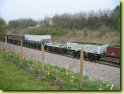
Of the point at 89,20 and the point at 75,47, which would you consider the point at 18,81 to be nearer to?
the point at 75,47

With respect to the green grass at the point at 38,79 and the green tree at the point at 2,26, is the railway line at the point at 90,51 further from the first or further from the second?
the green grass at the point at 38,79

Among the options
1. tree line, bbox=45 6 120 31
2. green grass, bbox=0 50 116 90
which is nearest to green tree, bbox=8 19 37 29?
tree line, bbox=45 6 120 31

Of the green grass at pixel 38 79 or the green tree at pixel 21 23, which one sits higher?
the green tree at pixel 21 23

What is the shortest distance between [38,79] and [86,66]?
4.79 feet

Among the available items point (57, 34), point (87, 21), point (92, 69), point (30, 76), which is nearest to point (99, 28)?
point (87, 21)

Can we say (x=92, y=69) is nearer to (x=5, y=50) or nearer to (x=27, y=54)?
(x=27, y=54)

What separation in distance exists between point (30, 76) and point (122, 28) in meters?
3.00

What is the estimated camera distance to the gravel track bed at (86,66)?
590 cm

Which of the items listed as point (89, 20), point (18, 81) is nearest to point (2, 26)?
point (18, 81)

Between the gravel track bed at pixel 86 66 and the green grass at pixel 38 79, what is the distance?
28cm

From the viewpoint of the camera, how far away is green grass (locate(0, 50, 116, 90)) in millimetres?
5703

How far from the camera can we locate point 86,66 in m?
7.22

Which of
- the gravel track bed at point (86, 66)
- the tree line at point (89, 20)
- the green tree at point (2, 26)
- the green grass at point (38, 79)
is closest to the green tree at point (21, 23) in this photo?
the green tree at point (2, 26)

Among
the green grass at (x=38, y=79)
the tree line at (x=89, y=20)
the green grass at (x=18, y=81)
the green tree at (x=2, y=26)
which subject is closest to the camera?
the tree line at (x=89, y=20)
